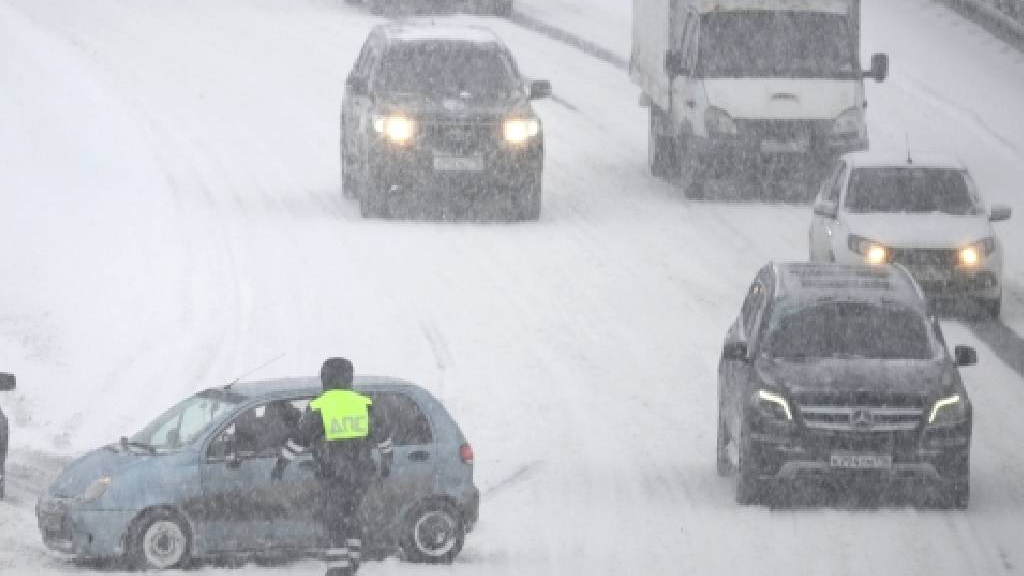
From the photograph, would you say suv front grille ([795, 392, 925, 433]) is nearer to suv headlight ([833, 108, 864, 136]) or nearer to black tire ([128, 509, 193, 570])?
black tire ([128, 509, 193, 570])

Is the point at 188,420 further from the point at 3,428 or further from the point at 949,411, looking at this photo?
the point at 949,411

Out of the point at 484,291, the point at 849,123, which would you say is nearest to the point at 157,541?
the point at 484,291

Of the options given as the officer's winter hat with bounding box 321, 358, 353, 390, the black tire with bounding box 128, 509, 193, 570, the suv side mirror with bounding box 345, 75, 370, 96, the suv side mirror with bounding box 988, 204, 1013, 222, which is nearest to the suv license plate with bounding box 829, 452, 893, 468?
the officer's winter hat with bounding box 321, 358, 353, 390

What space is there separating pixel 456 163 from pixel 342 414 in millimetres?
14456

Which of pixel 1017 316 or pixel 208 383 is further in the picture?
pixel 1017 316

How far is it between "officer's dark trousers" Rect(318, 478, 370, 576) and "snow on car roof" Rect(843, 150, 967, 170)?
40.9ft

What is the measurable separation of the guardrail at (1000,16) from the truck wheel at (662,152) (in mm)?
A: 9533

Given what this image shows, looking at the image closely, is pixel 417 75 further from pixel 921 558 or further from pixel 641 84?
pixel 921 558

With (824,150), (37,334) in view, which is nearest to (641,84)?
(824,150)

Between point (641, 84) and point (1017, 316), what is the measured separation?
10978 millimetres

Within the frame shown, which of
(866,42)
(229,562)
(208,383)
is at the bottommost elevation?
(866,42)

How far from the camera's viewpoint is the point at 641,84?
113 ft

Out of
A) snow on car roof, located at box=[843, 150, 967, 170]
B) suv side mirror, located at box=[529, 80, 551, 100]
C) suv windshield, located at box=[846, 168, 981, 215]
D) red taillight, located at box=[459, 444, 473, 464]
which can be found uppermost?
red taillight, located at box=[459, 444, 473, 464]

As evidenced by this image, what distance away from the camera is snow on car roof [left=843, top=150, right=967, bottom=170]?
24.9 metres
